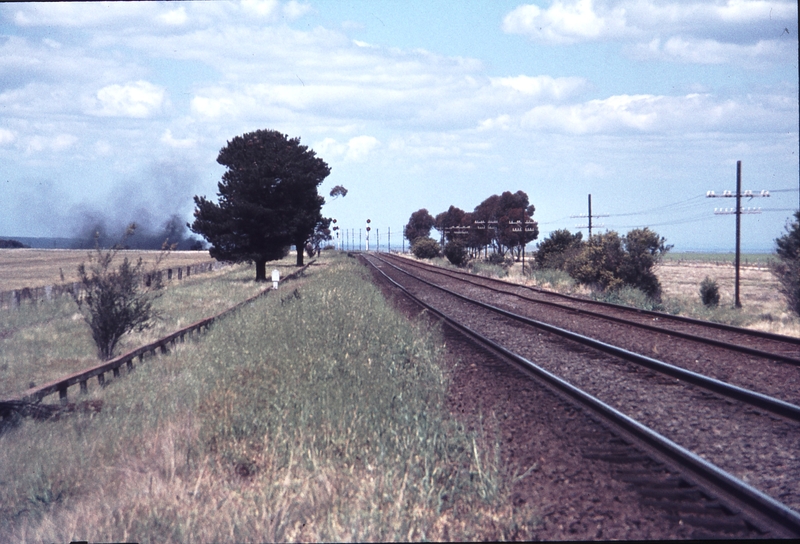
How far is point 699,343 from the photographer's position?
13.1 meters

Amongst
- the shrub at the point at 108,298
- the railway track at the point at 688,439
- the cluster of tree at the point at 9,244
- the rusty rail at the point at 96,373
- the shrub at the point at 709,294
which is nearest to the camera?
the railway track at the point at 688,439

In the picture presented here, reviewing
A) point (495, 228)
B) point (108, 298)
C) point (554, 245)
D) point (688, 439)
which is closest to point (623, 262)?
point (554, 245)

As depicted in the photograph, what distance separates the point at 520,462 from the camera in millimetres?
5633

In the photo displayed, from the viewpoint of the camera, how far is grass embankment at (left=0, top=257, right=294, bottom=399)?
12.0 m

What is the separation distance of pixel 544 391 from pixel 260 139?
37298mm

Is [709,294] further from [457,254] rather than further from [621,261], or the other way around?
[457,254]

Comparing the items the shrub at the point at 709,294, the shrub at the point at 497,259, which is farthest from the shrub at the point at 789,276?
the shrub at the point at 497,259

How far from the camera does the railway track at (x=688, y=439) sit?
4602 mm

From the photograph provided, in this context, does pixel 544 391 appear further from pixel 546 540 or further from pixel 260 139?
pixel 260 139

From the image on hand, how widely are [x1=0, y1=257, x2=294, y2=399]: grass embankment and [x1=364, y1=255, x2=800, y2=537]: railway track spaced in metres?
8.13

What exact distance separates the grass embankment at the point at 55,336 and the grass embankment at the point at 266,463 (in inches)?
132

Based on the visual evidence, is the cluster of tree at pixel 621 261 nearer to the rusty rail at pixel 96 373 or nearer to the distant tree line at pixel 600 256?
the distant tree line at pixel 600 256

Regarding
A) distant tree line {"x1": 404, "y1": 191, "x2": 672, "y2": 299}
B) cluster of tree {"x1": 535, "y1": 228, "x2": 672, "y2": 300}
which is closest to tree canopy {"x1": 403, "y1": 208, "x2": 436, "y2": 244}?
distant tree line {"x1": 404, "y1": 191, "x2": 672, "y2": 299}

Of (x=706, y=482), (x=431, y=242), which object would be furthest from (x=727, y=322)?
(x=431, y=242)
